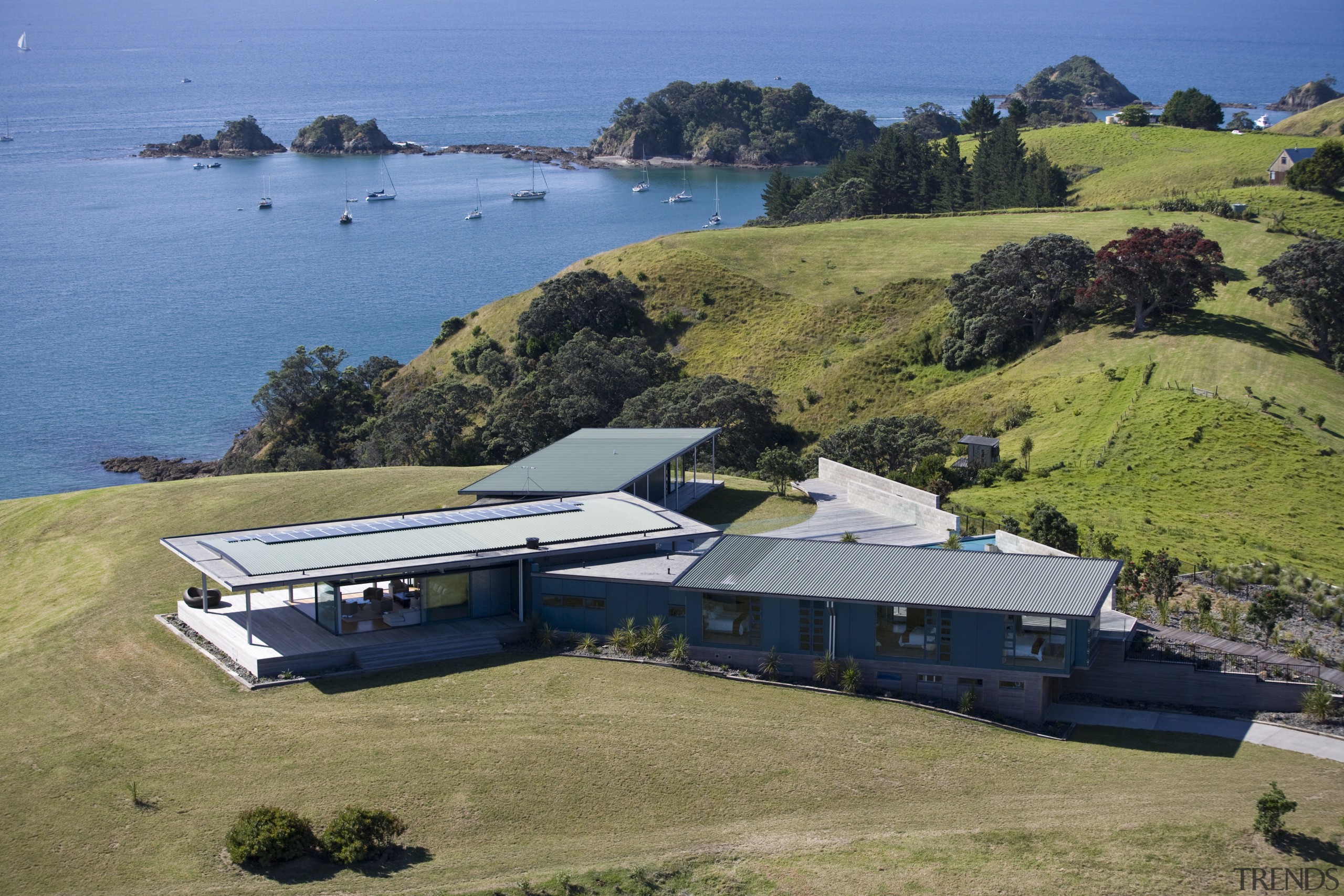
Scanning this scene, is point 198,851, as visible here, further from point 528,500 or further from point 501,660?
point 528,500

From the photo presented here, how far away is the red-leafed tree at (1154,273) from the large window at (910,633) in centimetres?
4556

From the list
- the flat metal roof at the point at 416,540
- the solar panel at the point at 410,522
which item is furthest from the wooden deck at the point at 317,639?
the solar panel at the point at 410,522

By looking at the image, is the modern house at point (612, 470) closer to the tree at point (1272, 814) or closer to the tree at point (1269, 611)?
the tree at point (1269, 611)

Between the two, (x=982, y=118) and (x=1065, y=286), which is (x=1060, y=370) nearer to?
(x=1065, y=286)

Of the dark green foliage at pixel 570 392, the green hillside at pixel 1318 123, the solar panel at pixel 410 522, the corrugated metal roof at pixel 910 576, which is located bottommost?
the dark green foliage at pixel 570 392

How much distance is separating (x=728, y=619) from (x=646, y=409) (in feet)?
127

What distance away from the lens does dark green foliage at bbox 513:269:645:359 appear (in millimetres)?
93562

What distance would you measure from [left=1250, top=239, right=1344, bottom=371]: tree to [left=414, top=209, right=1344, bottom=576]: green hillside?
1259mm

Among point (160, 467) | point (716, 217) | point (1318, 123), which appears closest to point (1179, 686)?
point (160, 467)

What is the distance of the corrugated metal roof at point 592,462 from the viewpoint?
44281 millimetres

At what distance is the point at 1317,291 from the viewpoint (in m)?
69.7

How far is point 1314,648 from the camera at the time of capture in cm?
3459

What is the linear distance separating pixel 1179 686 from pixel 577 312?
6804 cm

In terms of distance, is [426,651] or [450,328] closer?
[426,651]
